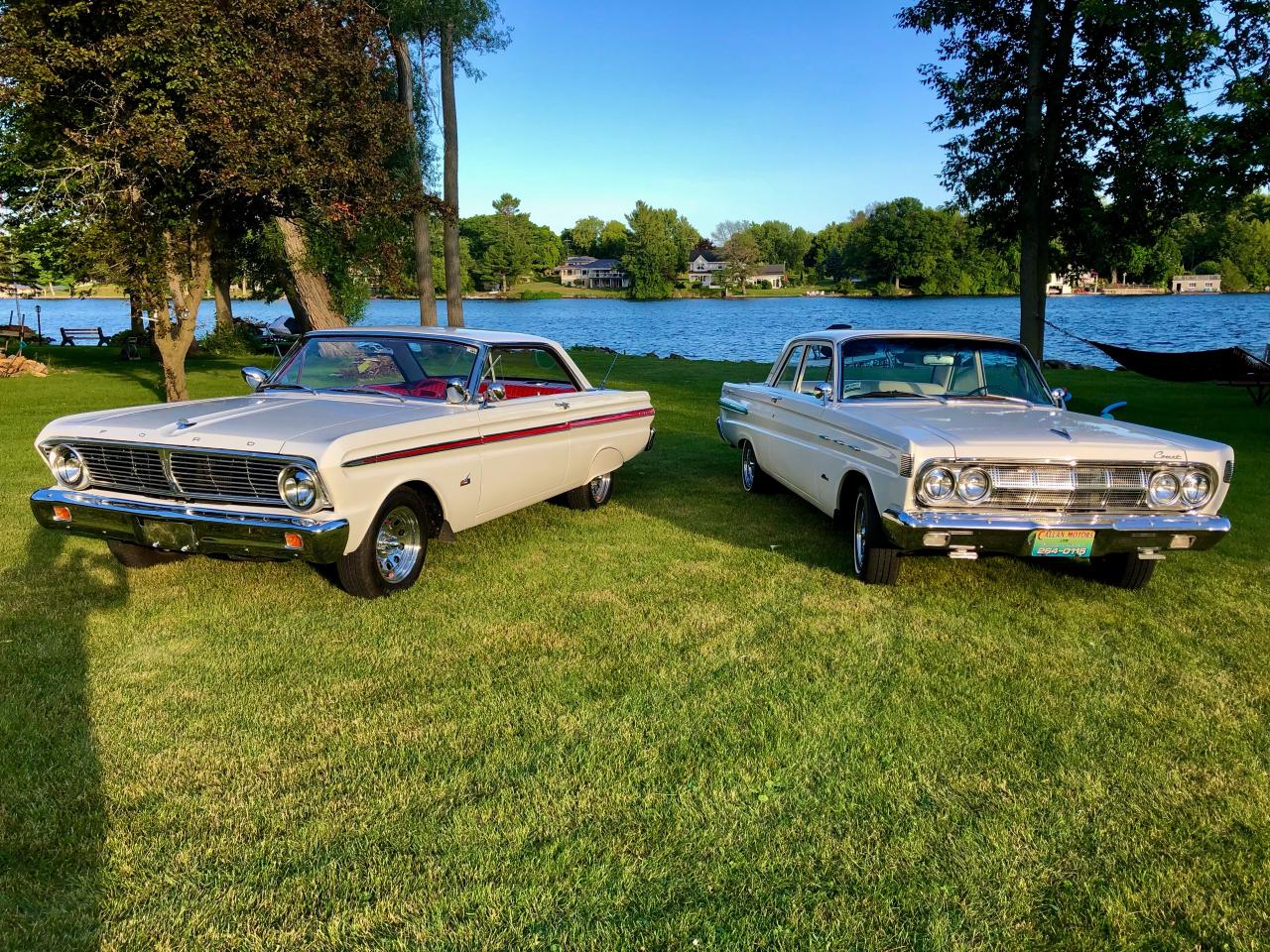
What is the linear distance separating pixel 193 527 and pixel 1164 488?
217 inches

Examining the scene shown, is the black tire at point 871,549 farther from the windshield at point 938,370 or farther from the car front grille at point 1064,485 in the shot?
the windshield at point 938,370

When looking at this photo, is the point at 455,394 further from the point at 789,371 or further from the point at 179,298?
the point at 179,298

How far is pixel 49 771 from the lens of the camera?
123 inches

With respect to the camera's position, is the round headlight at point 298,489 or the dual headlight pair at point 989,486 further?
the dual headlight pair at point 989,486

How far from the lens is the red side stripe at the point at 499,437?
471cm

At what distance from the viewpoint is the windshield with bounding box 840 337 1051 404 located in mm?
6312

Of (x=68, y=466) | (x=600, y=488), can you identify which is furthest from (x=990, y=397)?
(x=68, y=466)

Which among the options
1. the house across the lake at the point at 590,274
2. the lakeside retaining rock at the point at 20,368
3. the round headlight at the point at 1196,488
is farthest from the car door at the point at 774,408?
the house across the lake at the point at 590,274

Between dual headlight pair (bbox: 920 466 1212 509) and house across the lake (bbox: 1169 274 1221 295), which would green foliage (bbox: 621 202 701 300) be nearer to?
house across the lake (bbox: 1169 274 1221 295)

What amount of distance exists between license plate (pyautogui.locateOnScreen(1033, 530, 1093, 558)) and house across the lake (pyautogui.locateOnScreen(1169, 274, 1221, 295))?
4204 inches

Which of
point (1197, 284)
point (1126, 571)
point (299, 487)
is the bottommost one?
point (1126, 571)

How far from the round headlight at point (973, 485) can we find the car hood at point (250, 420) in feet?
10.6

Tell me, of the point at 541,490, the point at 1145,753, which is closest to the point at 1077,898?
the point at 1145,753

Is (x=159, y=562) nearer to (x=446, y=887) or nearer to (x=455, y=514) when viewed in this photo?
(x=455, y=514)
